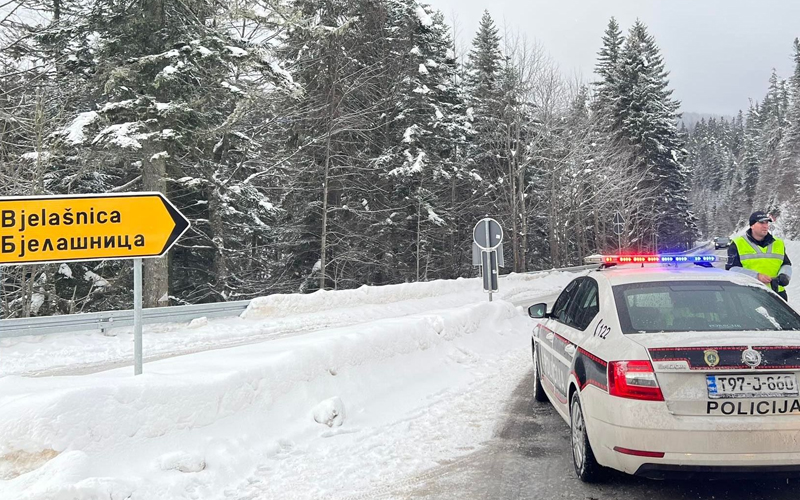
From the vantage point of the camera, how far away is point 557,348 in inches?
214

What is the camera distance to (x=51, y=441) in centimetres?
413

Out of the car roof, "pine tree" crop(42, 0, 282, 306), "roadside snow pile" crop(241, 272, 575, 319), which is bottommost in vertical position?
"roadside snow pile" crop(241, 272, 575, 319)

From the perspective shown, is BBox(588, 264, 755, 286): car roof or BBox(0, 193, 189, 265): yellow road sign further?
BBox(0, 193, 189, 265): yellow road sign

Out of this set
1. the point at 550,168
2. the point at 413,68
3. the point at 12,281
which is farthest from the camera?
the point at 550,168

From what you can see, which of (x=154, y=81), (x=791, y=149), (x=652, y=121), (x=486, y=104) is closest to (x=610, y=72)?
(x=652, y=121)

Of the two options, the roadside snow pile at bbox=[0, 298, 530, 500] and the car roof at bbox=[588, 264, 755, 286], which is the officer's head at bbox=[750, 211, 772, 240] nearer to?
the car roof at bbox=[588, 264, 755, 286]

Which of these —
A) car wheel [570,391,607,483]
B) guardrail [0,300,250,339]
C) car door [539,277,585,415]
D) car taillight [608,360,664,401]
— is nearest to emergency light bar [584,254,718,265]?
car door [539,277,585,415]

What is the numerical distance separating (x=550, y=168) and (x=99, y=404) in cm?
3418

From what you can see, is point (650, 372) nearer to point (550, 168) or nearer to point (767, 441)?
point (767, 441)

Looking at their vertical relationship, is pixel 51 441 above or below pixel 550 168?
below

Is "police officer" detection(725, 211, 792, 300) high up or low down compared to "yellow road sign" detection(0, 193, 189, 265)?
down

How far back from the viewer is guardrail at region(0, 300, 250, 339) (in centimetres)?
1160

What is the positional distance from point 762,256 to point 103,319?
12596mm

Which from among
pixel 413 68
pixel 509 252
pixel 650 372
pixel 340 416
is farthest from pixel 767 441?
pixel 509 252
